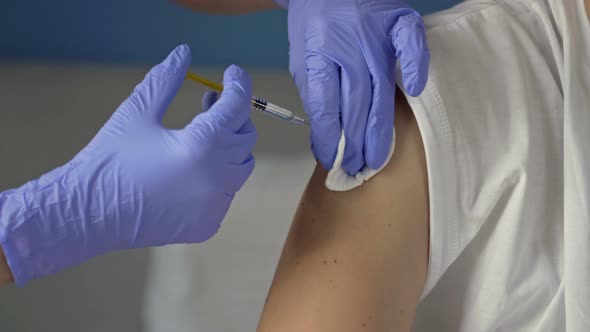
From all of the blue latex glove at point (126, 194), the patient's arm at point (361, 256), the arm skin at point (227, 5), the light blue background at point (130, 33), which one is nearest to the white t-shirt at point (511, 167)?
the patient's arm at point (361, 256)

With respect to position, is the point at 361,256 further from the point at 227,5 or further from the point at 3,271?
the point at 227,5

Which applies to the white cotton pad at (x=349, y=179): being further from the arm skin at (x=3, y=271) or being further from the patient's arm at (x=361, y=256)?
the arm skin at (x=3, y=271)

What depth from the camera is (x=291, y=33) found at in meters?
1.03

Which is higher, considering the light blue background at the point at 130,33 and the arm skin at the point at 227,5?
the arm skin at the point at 227,5

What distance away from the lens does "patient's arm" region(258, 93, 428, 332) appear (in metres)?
0.87

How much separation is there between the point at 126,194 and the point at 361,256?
0.30 meters

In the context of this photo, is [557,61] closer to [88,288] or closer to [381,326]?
[381,326]

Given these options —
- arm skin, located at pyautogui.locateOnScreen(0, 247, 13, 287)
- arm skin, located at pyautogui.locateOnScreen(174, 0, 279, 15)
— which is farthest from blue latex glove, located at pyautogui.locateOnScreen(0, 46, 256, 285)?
arm skin, located at pyautogui.locateOnScreen(174, 0, 279, 15)

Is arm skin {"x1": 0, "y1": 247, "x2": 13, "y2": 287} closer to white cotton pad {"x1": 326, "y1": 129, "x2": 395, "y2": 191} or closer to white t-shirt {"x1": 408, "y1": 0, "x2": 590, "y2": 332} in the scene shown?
white cotton pad {"x1": 326, "y1": 129, "x2": 395, "y2": 191}

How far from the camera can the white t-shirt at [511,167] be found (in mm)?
924

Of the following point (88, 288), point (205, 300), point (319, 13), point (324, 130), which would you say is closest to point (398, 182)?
point (324, 130)

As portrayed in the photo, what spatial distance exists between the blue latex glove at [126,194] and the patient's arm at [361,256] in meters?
0.13

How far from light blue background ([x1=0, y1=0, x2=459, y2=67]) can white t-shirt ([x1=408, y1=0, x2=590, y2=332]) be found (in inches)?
37.0

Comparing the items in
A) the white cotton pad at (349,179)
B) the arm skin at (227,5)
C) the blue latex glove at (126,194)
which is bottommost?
the white cotton pad at (349,179)
